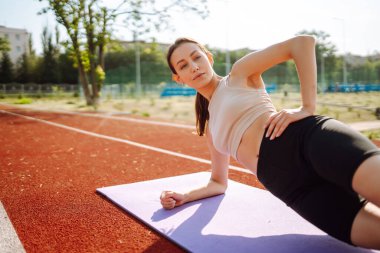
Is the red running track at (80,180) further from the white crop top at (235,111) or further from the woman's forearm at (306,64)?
the woman's forearm at (306,64)

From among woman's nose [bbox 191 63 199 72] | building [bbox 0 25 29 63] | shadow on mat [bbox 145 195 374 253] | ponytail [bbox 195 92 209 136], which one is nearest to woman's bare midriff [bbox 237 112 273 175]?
shadow on mat [bbox 145 195 374 253]

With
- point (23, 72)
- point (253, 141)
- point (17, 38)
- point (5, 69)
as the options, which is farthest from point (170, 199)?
point (17, 38)

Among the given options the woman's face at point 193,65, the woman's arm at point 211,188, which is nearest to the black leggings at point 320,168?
the woman's face at point 193,65

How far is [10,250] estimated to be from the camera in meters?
1.91

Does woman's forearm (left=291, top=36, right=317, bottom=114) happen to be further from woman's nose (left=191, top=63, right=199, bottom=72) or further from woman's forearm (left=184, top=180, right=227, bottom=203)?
woman's forearm (left=184, top=180, right=227, bottom=203)

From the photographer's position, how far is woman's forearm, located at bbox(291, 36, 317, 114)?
184 centimetres

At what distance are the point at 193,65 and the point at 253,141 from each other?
24.3 inches

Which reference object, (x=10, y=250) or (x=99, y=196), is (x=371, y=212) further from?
(x=99, y=196)

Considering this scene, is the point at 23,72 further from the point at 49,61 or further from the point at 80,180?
the point at 80,180

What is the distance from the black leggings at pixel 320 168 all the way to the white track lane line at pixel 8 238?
4.79 ft

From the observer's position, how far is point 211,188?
273cm

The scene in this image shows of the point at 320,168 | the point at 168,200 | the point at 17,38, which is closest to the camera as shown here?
the point at 320,168

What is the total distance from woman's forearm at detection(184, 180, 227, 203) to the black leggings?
3.15 ft

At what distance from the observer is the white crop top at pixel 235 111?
189 centimetres
